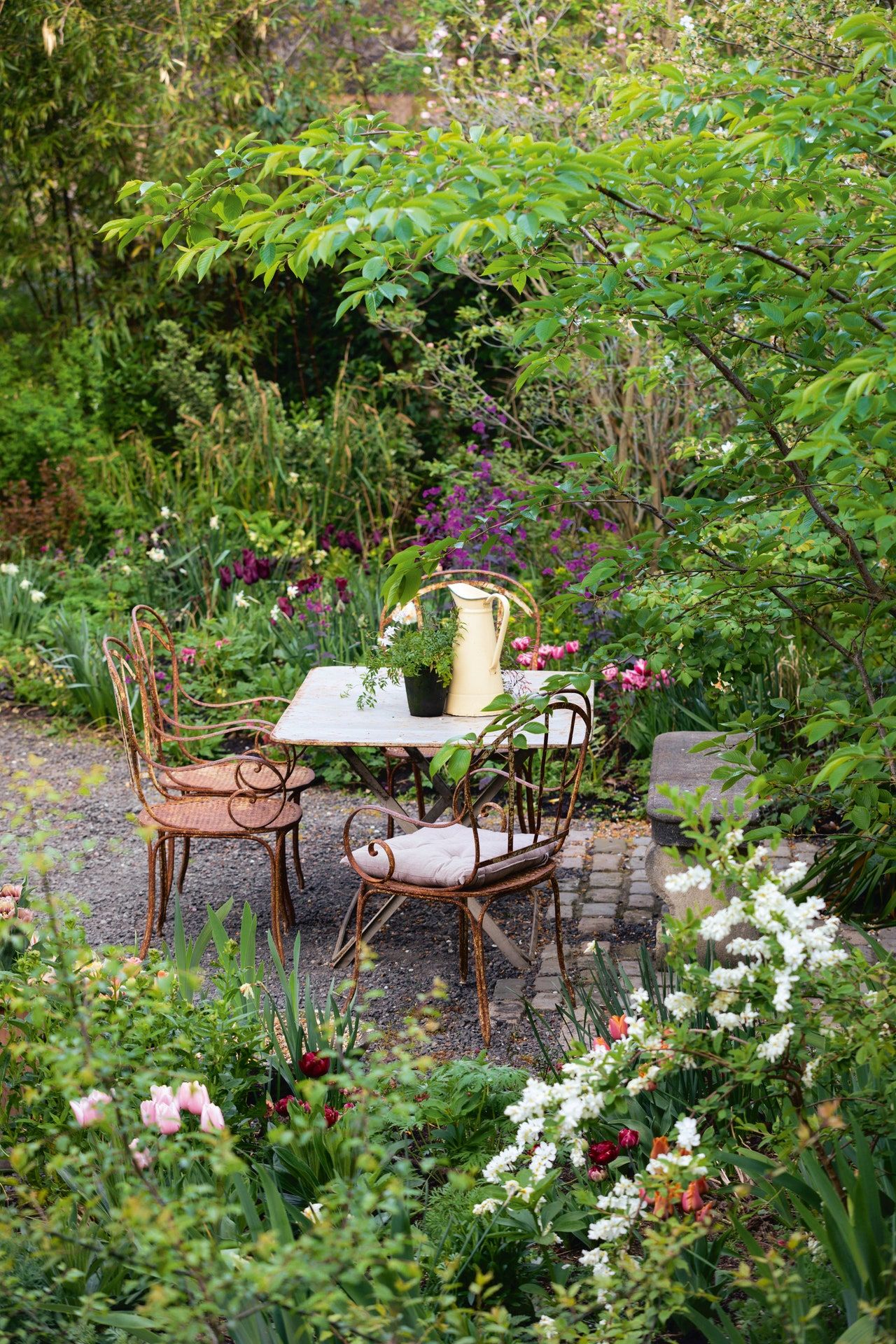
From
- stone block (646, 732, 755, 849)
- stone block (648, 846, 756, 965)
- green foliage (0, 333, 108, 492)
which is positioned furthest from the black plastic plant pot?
green foliage (0, 333, 108, 492)

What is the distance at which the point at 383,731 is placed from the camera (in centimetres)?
393

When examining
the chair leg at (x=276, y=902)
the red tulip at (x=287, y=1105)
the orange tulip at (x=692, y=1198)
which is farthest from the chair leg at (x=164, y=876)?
the orange tulip at (x=692, y=1198)

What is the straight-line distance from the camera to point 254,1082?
2.62 m

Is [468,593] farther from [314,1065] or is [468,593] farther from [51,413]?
[51,413]

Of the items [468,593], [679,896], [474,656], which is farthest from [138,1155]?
[468,593]

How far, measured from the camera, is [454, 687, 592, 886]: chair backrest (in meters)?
2.41

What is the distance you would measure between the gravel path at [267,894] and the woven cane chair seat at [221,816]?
389 millimetres

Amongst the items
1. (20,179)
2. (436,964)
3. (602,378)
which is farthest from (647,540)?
(20,179)

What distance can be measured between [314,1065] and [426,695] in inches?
66.6

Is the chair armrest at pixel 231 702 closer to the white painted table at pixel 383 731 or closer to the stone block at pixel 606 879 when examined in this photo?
the white painted table at pixel 383 731

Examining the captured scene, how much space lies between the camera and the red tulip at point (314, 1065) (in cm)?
251

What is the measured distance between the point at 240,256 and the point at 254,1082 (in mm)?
6734

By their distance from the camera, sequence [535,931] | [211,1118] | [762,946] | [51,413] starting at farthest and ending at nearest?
[51,413] < [535,931] < [211,1118] < [762,946]

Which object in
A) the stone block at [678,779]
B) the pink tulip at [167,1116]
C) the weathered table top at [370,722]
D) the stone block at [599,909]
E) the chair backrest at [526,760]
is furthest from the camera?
the stone block at [599,909]
